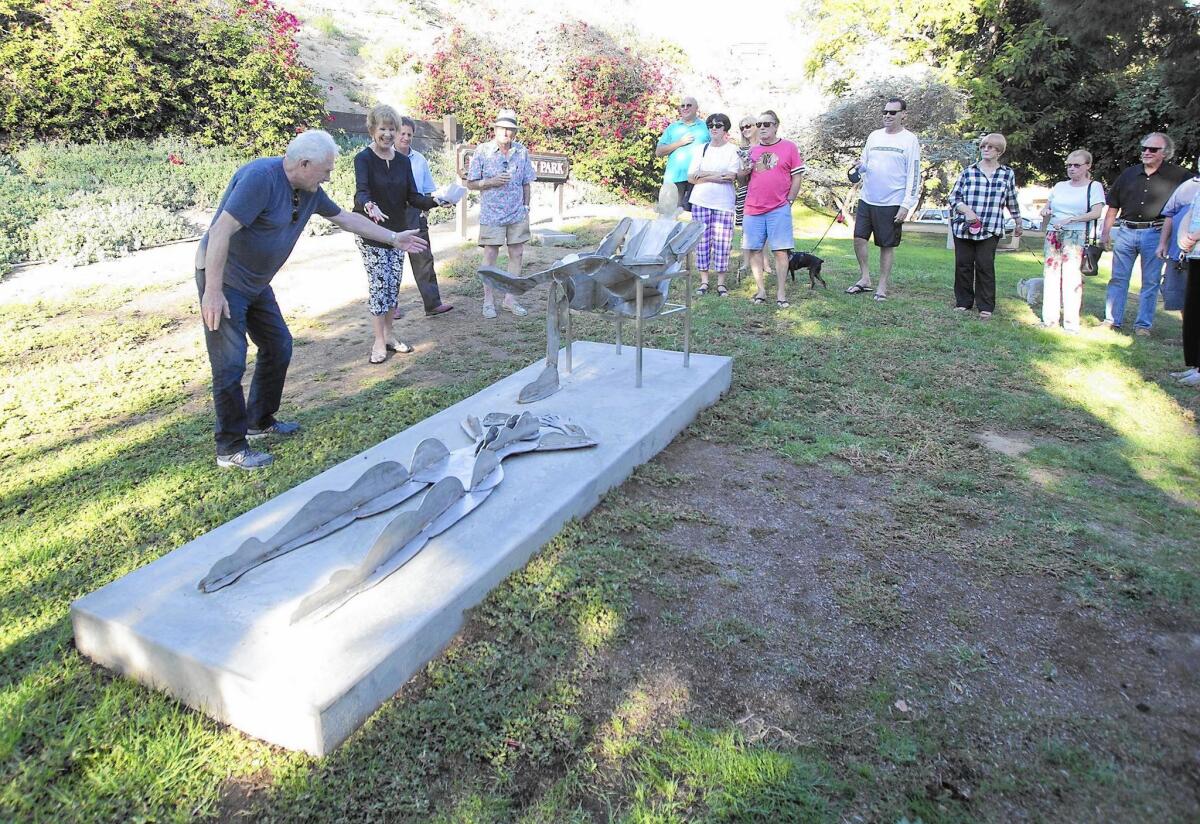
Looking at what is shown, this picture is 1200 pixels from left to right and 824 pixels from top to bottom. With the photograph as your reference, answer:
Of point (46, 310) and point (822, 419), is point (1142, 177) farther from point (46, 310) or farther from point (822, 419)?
point (46, 310)

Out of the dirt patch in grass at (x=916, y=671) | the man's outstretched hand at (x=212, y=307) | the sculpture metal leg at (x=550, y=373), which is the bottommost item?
the dirt patch in grass at (x=916, y=671)

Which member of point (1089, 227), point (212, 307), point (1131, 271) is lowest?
point (1131, 271)

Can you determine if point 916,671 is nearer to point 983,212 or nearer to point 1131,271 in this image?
point 983,212

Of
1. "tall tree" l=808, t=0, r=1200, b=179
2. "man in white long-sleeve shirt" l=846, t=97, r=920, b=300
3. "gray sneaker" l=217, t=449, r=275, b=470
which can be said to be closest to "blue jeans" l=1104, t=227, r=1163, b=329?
"man in white long-sleeve shirt" l=846, t=97, r=920, b=300

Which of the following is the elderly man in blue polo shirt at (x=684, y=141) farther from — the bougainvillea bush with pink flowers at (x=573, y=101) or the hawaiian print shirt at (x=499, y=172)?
the bougainvillea bush with pink flowers at (x=573, y=101)

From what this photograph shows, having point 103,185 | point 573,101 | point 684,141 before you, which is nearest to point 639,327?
point 684,141

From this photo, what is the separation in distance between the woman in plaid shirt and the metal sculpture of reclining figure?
5283 millimetres

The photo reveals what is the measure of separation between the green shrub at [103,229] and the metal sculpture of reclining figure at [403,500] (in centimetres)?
753

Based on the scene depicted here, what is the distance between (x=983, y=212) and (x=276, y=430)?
6458mm

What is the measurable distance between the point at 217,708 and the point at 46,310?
6.45 metres

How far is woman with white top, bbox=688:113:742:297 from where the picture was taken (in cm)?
744

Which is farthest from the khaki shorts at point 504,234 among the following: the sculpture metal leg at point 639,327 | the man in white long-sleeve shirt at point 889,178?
the man in white long-sleeve shirt at point 889,178

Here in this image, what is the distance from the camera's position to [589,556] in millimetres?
3080

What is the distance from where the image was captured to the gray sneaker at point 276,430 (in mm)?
4418
